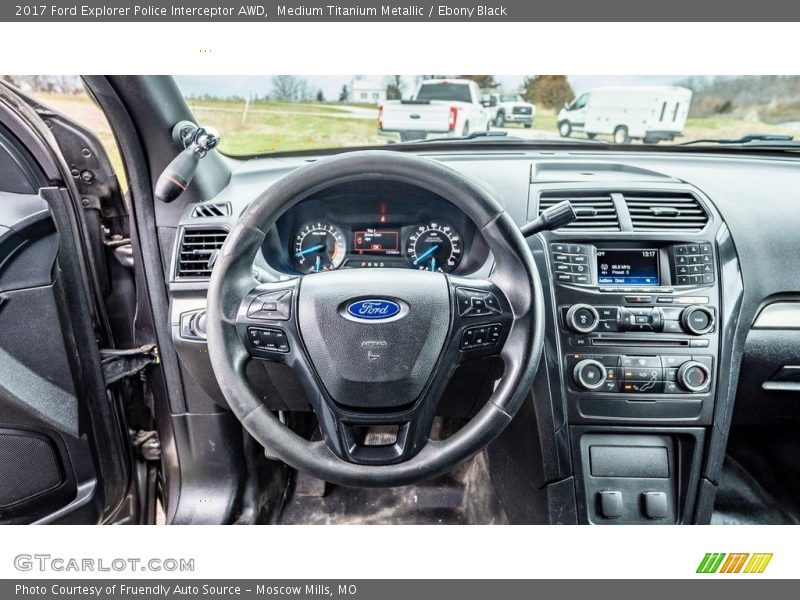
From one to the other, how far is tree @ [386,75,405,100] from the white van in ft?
1.79

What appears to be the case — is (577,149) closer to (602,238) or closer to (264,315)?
(602,238)

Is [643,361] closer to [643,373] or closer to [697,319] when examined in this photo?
[643,373]

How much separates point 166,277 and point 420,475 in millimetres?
1021

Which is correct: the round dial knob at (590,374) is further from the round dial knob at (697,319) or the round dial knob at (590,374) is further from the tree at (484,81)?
the tree at (484,81)

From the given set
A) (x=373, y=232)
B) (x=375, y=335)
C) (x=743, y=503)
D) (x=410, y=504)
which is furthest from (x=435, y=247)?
(x=743, y=503)

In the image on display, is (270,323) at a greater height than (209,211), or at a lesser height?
lesser

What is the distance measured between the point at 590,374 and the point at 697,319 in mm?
317

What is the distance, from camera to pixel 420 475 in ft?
3.83

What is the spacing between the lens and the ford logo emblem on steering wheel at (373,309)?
47.6 inches

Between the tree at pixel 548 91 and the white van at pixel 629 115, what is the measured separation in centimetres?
10

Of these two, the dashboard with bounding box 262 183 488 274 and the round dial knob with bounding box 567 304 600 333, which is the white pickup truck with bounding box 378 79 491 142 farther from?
the round dial knob with bounding box 567 304 600 333

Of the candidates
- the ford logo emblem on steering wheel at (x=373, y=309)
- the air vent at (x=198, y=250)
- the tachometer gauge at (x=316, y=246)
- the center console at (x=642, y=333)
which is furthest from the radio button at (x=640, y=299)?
the air vent at (x=198, y=250)

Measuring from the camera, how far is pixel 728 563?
1.38 m

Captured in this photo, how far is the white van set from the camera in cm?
186
